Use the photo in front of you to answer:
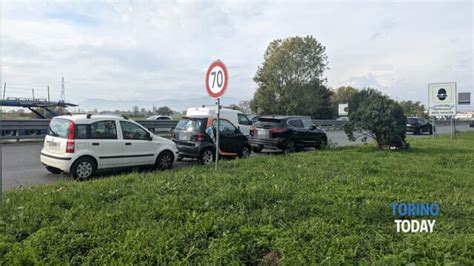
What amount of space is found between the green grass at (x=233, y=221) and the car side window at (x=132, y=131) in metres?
2.12

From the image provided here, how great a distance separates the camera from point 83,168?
7.41m

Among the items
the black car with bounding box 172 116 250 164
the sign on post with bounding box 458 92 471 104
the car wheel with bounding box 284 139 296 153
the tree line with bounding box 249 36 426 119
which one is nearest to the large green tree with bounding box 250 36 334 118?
the tree line with bounding box 249 36 426 119

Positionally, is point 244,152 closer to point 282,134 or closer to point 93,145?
point 282,134

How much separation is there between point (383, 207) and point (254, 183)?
221cm

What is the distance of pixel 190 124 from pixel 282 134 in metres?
4.29

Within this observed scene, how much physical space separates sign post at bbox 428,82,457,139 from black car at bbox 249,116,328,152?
1100 centimetres

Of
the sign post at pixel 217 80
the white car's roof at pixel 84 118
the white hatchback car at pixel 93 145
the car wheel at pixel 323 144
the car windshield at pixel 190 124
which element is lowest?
the car wheel at pixel 323 144

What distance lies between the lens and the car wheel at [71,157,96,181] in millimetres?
7264

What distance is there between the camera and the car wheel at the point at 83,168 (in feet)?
23.8

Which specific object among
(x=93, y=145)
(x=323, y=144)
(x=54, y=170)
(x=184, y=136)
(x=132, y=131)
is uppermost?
(x=132, y=131)

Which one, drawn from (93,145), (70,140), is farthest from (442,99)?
(70,140)

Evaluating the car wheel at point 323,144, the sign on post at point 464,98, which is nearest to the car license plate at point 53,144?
the car wheel at point 323,144

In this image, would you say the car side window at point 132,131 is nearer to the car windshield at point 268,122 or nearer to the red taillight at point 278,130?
the red taillight at point 278,130

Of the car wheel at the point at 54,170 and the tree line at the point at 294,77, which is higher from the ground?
the tree line at the point at 294,77
